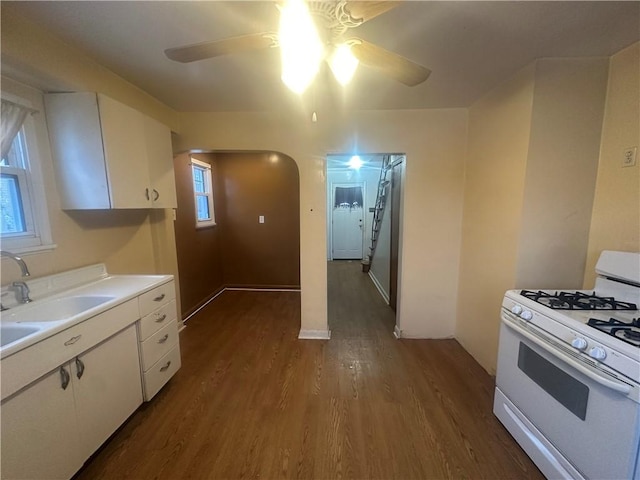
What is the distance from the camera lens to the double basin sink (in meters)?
1.31

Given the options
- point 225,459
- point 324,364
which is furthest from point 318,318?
point 225,459

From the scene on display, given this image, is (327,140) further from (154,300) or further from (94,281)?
(94,281)

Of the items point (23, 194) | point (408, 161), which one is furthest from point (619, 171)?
point (23, 194)

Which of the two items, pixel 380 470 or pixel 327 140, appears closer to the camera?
pixel 380 470

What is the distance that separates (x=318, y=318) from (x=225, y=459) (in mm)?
1544

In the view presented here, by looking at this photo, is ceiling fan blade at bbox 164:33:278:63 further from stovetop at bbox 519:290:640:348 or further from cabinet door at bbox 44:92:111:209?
stovetop at bbox 519:290:640:348

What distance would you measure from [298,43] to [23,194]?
74.8 inches

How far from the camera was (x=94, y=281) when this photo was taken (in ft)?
6.33

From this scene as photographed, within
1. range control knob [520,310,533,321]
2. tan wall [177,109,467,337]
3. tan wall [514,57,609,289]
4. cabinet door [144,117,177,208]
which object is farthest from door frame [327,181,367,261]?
range control knob [520,310,533,321]

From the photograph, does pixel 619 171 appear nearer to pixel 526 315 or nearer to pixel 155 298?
pixel 526 315

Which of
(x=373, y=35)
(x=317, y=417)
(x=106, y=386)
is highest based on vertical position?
(x=373, y=35)

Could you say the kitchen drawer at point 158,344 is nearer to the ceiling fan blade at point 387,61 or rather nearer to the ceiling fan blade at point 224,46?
the ceiling fan blade at point 224,46

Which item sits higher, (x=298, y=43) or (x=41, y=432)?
(x=298, y=43)

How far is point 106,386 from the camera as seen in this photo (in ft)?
5.00
